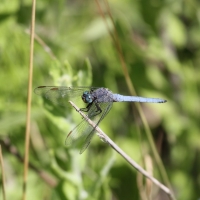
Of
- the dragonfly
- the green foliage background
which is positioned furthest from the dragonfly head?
the green foliage background

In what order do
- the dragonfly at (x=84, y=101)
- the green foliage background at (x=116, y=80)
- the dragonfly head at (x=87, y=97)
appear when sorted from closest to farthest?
1. the dragonfly at (x=84, y=101)
2. the dragonfly head at (x=87, y=97)
3. the green foliage background at (x=116, y=80)

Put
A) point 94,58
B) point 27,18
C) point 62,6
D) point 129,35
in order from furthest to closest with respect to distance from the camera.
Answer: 1. point 94,58
2. point 129,35
3. point 27,18
4. point 62,6

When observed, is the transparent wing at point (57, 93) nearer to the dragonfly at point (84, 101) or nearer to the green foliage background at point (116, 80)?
the dragonfly at point (84, 101)

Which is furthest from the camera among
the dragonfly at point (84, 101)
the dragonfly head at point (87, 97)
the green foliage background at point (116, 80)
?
the green foliage background at point (116, 80)

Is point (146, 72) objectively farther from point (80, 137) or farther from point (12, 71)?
point (80, 137)

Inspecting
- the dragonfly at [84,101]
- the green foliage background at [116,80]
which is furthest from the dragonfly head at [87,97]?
the green foliage background at [116,80]

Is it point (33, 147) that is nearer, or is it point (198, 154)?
point (33, 147)

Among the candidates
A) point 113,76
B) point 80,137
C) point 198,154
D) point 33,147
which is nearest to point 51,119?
point 80,137
